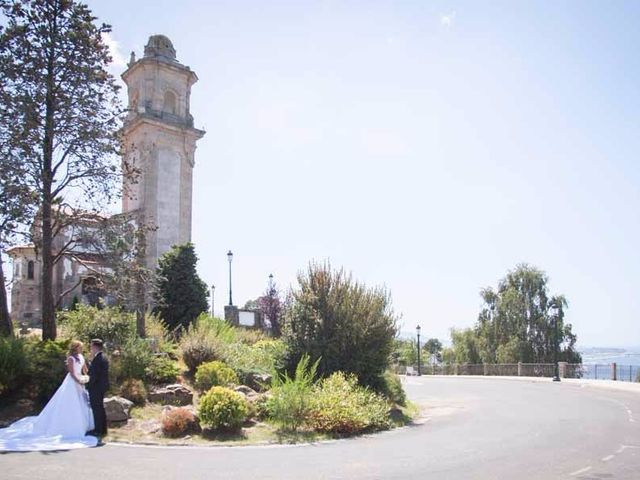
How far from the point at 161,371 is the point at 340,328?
5233 mm

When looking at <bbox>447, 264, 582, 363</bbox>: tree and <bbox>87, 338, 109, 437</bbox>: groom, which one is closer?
<bbox>87, 338, 109, 437</bbox>: groom

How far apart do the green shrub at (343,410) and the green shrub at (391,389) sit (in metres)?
1.97

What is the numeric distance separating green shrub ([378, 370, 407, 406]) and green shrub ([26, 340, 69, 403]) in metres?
8.70

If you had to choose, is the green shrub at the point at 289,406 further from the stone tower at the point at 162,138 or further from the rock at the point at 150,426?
the stone tower at the point at 162,138

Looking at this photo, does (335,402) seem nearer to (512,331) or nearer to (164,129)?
(164,129)

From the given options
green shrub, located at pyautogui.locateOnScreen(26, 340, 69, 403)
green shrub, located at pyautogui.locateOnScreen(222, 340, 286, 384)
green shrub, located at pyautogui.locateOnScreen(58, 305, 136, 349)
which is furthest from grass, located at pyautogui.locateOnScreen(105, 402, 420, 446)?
green shrub, located at pyautogui.locateOnScreen(222, 340, 286, 384)

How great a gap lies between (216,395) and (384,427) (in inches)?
175

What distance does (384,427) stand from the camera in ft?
45.3

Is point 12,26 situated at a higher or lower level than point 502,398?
higher

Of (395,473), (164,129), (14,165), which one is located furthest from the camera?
(164,129)

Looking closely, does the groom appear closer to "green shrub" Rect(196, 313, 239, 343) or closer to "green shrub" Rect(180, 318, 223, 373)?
"green shrub" Rect(180, 318, 223, 373)

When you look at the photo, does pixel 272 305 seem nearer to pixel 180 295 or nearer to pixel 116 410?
pixel 180 295

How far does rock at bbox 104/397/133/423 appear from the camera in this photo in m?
12.1

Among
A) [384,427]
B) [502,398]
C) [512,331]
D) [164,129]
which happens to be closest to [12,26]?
[384,427]
